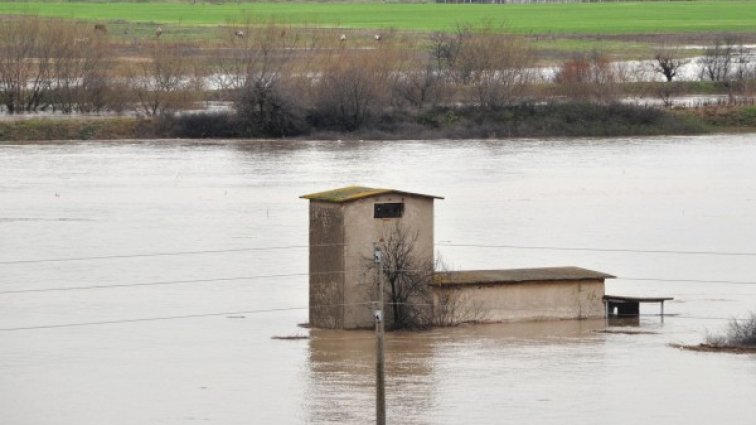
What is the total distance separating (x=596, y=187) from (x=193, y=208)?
9353 mm

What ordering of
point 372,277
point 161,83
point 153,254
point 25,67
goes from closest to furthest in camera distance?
point 372,277 < point 153,254 < point 161,83 < point 25,67

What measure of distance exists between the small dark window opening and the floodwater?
5.24ft

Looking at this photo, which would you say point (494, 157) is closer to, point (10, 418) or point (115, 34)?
point (10, 418)

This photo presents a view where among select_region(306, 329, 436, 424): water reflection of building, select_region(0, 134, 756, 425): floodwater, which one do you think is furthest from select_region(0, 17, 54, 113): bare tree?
select_region(306, 329, 436, 424): water reflection of building

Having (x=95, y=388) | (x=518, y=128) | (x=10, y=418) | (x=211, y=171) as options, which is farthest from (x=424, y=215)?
(x=518, y=128)

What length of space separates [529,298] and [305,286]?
13.6 feet

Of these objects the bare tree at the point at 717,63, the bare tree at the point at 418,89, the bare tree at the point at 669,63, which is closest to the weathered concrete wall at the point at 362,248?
the bare tree at the point at 418,89

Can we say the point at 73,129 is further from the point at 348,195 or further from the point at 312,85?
the point at 348,195

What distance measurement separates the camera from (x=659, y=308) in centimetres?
2636

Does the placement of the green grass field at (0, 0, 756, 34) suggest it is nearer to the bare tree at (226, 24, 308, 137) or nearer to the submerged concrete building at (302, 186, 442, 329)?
the bare tree at (226, 24, 308, 137)

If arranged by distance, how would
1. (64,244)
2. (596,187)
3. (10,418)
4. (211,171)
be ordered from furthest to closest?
(211,171) < (596,187) < (64,244) < (10,418)

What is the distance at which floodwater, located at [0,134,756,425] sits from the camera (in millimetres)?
20109

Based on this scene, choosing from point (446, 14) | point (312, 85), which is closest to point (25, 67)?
point (312, 85)

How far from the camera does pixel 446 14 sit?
9712 cm
